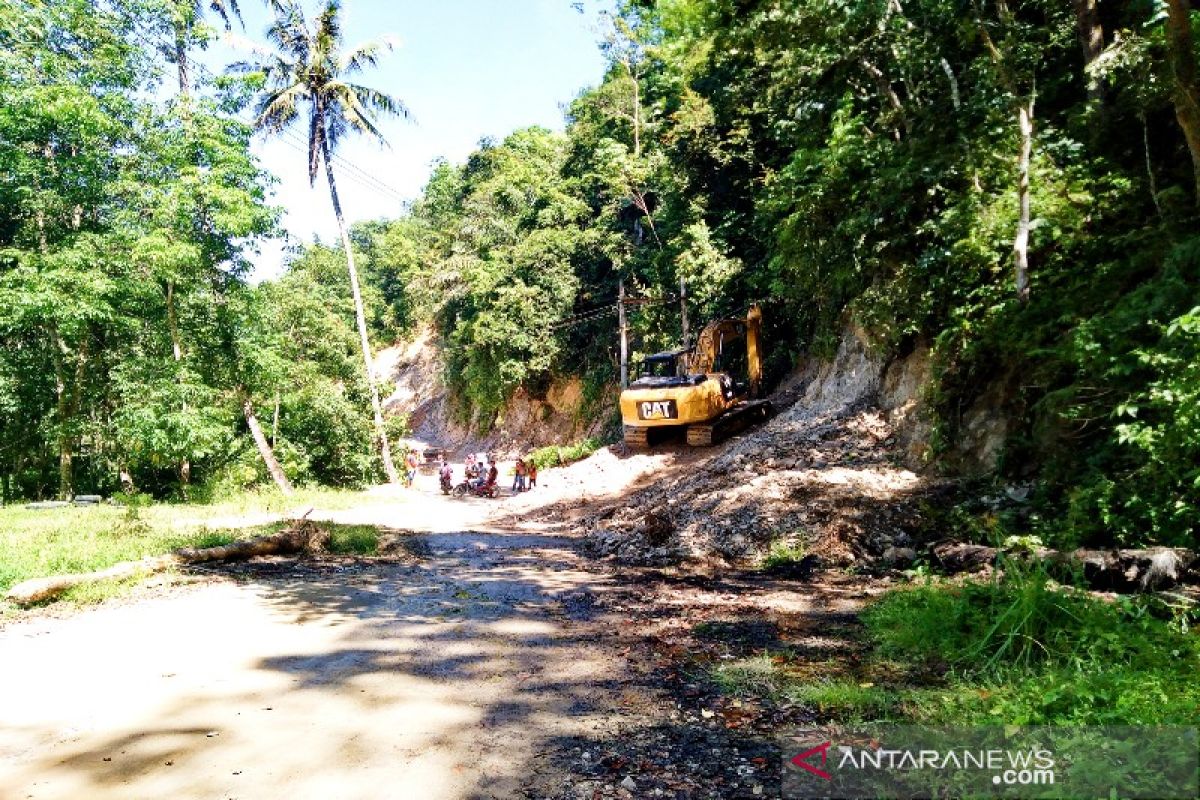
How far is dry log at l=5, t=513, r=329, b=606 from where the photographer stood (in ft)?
24.4

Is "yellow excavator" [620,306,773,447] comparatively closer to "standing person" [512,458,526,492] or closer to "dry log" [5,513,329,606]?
"standing person" [512,458,526,492]

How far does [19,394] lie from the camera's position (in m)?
19.5

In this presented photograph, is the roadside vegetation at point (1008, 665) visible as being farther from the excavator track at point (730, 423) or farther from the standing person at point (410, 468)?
the standing person at point (410, 468)

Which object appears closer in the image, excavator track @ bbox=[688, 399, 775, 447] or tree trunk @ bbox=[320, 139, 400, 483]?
excavator track @ bbox=[688, 399, 775, 447]

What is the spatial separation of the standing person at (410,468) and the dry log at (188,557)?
541 inches

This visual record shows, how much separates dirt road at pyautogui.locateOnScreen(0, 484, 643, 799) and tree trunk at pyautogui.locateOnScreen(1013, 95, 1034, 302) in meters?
7.21

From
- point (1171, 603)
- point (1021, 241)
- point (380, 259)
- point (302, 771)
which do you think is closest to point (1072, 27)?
point (1021, 241)

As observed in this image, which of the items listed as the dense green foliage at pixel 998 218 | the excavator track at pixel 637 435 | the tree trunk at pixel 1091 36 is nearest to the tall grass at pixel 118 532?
the excavator track at pixel 637 435

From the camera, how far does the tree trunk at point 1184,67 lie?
16.9 ft

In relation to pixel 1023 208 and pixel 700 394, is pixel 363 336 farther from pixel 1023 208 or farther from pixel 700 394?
pixel 1023 208

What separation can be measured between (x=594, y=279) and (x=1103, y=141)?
2396cm

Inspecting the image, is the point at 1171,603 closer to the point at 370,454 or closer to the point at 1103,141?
the point at 1103,141

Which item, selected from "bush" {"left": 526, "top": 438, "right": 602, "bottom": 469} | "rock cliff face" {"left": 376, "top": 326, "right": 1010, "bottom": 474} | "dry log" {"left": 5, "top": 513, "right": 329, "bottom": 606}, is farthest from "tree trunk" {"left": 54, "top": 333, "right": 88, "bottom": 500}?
"rock cliff face" {"left": 376, "top": 326, "right": 1010, "bottom": 474}

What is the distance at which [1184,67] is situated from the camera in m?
5.36
